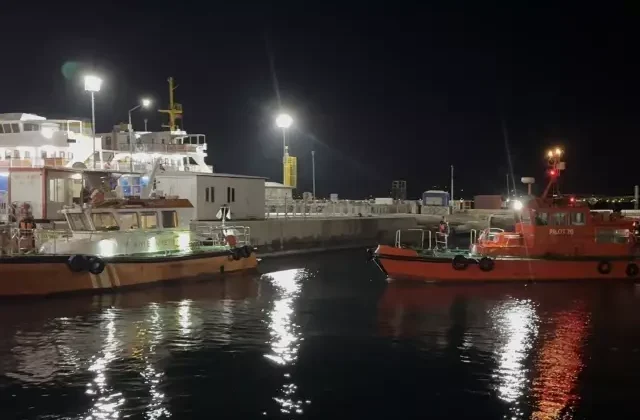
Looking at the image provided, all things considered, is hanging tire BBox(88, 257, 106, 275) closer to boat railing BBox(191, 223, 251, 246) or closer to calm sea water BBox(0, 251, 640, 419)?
calm sea water BBox(0, 251, 640, 419)

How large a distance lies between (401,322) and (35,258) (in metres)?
10.2

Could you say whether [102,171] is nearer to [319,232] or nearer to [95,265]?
[95,265]

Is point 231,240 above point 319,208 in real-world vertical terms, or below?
below

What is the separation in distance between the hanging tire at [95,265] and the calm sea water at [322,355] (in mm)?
820

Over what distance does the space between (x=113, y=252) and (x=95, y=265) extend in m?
1.60

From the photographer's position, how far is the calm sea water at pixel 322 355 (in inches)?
419

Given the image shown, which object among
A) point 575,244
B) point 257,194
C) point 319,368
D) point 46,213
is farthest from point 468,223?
point 319,368

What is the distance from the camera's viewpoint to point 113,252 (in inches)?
859

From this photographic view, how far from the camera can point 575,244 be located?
23688 mm

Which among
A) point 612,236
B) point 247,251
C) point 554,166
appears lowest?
point 247,251

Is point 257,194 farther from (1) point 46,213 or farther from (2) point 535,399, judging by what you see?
(2) point 535,399

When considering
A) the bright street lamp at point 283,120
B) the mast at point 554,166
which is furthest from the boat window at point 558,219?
the bright street lamp at point 283,120

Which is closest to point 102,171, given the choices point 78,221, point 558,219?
point 78,221

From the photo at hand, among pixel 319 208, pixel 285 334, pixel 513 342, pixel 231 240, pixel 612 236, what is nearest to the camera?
pixel 513 342
